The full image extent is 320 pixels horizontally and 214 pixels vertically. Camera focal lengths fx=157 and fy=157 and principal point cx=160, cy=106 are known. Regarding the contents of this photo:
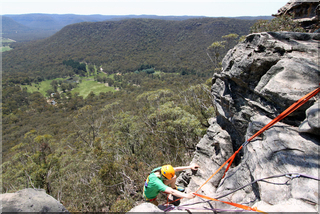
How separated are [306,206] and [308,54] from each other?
12.6 ft

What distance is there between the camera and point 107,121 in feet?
147

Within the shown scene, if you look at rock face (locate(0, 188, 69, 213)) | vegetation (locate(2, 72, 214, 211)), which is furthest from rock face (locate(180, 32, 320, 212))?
vegetation (locate(2, 72, 214, 211))

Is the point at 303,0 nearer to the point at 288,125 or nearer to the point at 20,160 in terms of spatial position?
the point at 288,125

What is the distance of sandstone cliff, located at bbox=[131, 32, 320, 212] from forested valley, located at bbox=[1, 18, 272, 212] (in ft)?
21.1

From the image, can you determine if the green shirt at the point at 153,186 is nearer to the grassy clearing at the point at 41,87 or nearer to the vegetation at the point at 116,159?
the vegetation at the point at 116,159

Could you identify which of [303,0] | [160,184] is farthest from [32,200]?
[303,0]

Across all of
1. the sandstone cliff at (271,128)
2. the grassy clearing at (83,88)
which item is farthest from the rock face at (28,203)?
the grassy clearing at (83,88)

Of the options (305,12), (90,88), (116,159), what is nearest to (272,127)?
(305,12)

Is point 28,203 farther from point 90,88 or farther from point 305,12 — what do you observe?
point 90,88

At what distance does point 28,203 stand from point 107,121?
139ft

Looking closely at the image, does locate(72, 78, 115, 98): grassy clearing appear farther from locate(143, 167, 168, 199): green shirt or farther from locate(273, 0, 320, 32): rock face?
locate(143, 167, 168, 199): green shirt

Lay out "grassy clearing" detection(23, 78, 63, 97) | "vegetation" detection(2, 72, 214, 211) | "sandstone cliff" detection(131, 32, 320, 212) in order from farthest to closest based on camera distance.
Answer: "grassy clearing" detection(23, 78, 63, 97), "vegetation" detection(2, 72, 214, 211), "sandstone cliff" detection(131, 32, 320, 212)

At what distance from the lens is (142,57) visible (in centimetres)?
18775

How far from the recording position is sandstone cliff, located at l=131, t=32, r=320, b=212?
3.25m
